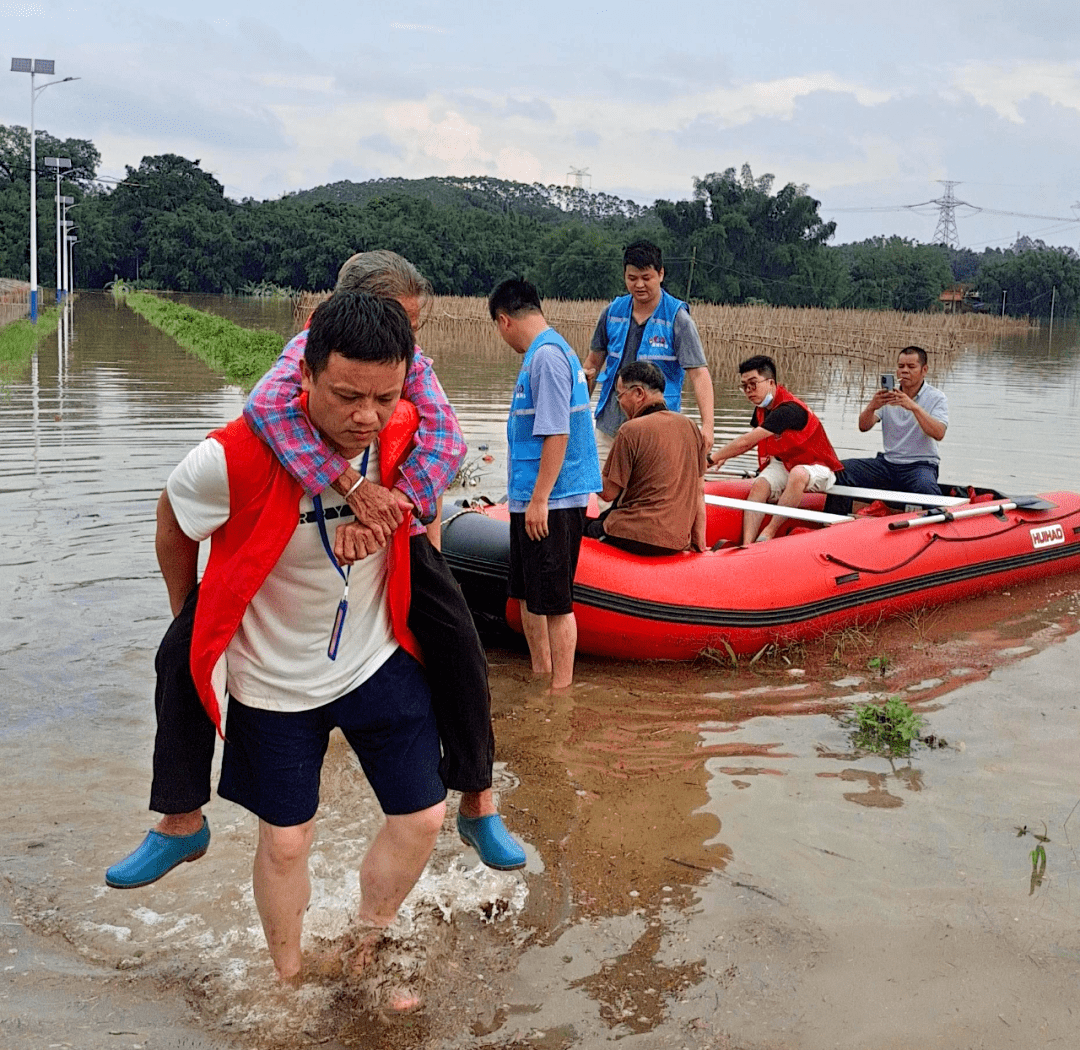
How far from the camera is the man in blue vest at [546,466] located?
470cm

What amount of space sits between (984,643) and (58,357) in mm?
18681

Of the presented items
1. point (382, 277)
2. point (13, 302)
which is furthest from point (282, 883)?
point (13, 302)

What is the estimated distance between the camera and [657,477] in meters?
5.55

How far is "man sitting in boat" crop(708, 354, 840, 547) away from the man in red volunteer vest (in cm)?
439

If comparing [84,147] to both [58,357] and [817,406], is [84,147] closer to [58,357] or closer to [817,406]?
[58,357]

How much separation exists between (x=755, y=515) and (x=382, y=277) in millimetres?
4238

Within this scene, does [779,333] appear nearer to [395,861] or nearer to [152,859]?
[395,861]

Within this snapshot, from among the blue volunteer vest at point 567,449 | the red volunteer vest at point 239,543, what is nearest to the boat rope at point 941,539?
the blue volunteer vest at point 567,449

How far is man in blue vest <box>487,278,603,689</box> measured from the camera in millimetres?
4703

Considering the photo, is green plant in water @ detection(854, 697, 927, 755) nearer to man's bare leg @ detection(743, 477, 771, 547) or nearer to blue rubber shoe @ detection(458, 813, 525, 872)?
blue rubber shoe @ detection(458, 813, 525, 872)

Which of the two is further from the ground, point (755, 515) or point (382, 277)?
point (382, 277)

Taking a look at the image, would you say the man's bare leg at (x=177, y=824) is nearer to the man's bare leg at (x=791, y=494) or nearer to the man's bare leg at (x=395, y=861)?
the man's bare leg at (x=395, y=861)

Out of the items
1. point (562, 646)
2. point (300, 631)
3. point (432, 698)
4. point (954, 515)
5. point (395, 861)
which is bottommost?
point (562, 646)

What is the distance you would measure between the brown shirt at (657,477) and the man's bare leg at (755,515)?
1.13 m
